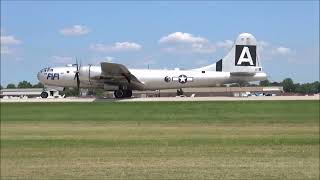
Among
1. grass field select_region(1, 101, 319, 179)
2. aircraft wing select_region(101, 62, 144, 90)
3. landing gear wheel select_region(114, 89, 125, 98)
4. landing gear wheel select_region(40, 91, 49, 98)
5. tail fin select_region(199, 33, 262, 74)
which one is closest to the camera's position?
grass field select_region(1, 101, 319, 179)

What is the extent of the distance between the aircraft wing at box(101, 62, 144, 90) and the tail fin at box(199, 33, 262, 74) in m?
6.91

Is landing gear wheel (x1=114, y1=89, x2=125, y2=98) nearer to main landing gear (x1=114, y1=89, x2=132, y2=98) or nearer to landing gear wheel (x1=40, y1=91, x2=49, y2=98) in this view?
main landing gear (x1=114, y1=89, x2=132, y2=98)

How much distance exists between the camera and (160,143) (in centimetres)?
1441

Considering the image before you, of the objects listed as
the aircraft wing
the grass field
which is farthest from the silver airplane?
the grass field

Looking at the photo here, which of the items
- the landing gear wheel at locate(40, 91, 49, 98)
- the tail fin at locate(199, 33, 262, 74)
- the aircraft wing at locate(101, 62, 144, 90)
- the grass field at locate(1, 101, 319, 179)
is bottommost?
the grass field at locate(1, 101, 319, 179)

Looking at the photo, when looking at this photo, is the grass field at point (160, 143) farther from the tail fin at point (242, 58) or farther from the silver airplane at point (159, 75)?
the tail fin at point (242, 58)

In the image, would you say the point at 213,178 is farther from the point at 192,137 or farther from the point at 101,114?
the point at 101,114

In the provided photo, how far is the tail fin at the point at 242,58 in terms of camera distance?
148 ft

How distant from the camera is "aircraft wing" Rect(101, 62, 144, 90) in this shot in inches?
1551

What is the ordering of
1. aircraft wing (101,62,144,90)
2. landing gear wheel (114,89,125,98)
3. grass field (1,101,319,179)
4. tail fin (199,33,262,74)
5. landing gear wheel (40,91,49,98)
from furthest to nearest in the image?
tail fin (199,33,262,74), landing gear wheel (40,91,49,98), landing gear wheel (114,89,125,98), aircraft wing (101,62,144,90), grass field (1,101,319,179)

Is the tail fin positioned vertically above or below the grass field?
above

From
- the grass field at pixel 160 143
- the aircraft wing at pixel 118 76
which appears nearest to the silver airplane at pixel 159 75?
the aircraft wing at pixel 118 76

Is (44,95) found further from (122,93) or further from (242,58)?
(242,58)

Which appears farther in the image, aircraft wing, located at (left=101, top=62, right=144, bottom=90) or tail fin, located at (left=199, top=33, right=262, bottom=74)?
tail fin, located at (left=199, top=33, right=262, bottom=74)
